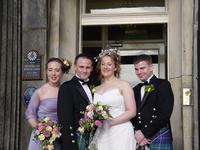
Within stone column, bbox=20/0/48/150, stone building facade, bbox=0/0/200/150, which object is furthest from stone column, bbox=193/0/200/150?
stone column, bbox=20/0/48/150

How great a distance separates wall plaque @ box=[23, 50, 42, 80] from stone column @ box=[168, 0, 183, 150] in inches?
78.6

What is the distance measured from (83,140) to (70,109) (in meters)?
0.37

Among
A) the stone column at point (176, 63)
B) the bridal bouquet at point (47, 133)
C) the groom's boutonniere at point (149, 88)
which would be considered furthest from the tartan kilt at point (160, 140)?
the stone column at point (176, 63)

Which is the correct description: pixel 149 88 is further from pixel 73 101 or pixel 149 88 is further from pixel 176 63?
pixel 176 63

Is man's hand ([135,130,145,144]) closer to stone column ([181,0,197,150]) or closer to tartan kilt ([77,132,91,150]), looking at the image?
tartan kilt ([77,132,91,150])

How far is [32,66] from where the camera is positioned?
8367 mm

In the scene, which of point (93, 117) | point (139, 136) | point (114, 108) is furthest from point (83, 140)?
point (139, 136)

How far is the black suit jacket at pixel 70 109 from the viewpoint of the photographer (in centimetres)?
588

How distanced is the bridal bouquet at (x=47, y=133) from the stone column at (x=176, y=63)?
8.90 feet

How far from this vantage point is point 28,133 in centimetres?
830

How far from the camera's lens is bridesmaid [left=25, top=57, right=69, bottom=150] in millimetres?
6273

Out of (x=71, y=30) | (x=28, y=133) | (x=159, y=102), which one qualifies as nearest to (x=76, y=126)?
(x=159, y=102)

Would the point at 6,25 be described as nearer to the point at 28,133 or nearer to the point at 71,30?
the point at 71,30

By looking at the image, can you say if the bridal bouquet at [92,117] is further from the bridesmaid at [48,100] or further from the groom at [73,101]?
the bridesmaid at [48,100]
